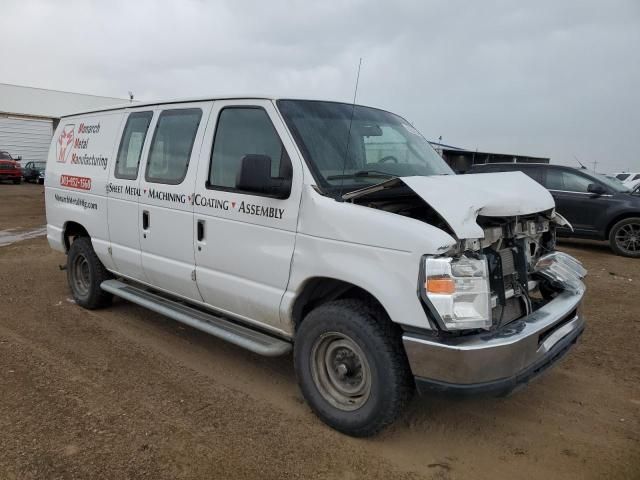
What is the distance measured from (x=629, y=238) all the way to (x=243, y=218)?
28.9 feet

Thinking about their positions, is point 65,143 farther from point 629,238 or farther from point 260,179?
point 629,238

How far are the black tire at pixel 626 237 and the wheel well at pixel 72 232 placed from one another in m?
9.19

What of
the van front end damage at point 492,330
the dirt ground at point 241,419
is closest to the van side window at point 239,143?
the van front end damage at point 492,330

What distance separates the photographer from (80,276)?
238 inches

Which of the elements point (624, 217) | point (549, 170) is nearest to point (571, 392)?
point (624, 217)

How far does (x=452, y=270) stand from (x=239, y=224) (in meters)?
1.65

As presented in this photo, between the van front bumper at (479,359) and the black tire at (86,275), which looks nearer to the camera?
the van front bumper at (479,359)

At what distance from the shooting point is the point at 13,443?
126 inches

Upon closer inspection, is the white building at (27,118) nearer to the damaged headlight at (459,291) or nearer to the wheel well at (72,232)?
the wheel well at (72,232)

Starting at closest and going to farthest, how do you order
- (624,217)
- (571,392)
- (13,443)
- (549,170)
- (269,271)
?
1. (13,443)
2. (269,271)
3. (571,392)
4. (624,217)
5. (549,170)

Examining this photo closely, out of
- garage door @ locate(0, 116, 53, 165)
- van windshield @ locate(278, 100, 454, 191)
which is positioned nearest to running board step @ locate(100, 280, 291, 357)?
van windshield @ locate(278, 100, 454, 191)

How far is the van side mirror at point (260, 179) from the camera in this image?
11.2 feet

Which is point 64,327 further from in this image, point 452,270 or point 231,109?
point 452,270

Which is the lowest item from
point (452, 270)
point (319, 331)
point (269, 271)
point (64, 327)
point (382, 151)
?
point (64, 327)
